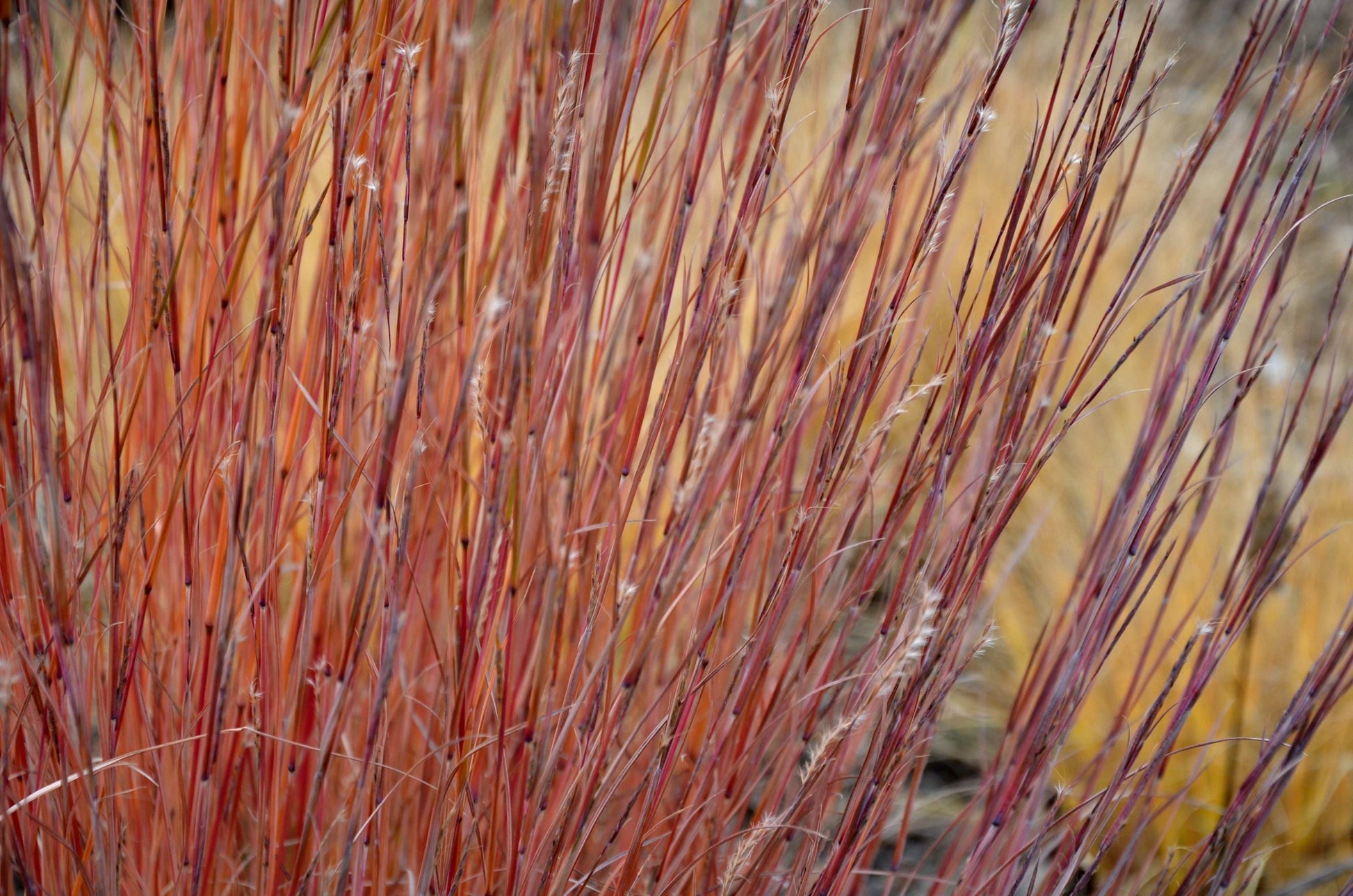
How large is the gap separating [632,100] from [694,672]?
16.8 inches

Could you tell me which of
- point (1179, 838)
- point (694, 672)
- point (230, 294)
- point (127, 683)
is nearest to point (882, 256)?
point (694, 672)

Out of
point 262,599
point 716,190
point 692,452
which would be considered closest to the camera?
point 692,452

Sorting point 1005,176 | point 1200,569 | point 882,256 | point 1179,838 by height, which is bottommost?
point 1179,838

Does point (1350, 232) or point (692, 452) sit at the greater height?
point (1350, 232)

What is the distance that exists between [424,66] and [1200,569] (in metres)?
1.65

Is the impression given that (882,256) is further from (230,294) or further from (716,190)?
(716,190)

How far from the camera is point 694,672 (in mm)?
690

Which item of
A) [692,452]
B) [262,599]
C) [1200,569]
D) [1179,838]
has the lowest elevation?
[1179,838]

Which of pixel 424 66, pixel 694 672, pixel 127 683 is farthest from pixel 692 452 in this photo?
pixel 424 66

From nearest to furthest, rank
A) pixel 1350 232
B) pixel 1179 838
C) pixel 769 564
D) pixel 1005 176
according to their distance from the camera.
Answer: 1. pixel 769 564
2. pixel 1179 838
3. pixel 1005 176
4. pixel 1350 232

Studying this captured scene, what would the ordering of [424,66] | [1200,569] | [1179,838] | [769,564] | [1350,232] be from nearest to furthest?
[769,564], [424,66], [1179,838], [1200,569], [1350,232]

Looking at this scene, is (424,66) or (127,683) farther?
(424,66)

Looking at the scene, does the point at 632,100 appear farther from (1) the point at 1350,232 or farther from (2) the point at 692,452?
(1) the point at 1350,232

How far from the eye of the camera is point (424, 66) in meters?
0.99
